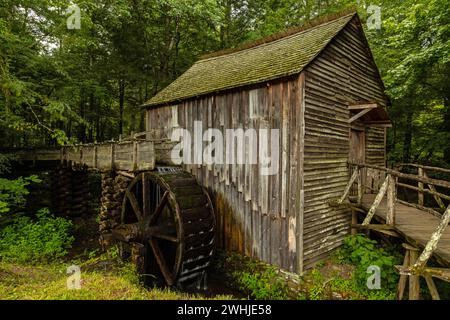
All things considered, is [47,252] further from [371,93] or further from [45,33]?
[371,93]

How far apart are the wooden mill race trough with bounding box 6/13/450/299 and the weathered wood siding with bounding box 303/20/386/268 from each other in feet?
0.10

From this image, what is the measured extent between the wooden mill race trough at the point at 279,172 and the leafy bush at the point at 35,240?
179 centimetres

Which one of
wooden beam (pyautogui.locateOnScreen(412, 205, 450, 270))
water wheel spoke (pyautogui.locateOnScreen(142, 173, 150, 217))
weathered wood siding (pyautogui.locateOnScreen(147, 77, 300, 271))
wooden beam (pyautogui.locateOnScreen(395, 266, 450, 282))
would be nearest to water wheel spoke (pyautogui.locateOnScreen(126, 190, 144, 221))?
water wheel spoke (pyautogui.locateOnScreen(142, 173, 150, 217))

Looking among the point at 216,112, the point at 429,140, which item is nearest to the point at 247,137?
the point at 216,112

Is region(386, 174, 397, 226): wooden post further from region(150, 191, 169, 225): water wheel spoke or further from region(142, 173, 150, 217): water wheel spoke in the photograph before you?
region(142, 173, 150, 217): water wheel spoke

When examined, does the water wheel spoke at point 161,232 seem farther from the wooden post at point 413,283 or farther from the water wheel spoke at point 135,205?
the wooden post at point 413,283

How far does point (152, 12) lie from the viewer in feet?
48.0

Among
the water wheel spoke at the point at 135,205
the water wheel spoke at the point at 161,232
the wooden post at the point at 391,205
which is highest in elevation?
the wooden post at the point at 391,205

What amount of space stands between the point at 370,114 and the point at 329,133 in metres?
2.33

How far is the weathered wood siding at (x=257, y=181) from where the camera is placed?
6824mm

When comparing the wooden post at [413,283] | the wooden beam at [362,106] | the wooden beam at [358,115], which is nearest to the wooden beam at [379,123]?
the wooden beam at [358,115]

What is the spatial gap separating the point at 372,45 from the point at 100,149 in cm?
1421

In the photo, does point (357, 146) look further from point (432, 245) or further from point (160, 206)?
point (160, 206)

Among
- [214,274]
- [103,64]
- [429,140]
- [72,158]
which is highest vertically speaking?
[103,64]
